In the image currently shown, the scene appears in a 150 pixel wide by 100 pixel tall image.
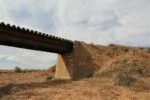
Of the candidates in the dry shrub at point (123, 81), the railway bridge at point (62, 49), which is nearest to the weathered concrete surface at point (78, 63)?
the railway bridge at point (62, 49)

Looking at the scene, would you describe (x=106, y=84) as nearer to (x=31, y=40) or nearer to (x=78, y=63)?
(x=78, y=63)

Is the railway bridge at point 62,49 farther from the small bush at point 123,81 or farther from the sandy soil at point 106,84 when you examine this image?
the small bush at point 123,81

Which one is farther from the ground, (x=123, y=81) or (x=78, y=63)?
(x=78, y=63)

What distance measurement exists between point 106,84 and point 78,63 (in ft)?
21.5

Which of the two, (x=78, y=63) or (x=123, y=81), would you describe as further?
(x=78, y=63)

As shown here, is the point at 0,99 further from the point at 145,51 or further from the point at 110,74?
the point at 145,51

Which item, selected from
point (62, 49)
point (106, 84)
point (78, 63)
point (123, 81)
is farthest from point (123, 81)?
point (62, 49)

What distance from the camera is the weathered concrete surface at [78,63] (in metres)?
25.6

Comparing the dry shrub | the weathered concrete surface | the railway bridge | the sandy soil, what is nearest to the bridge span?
the railway bridge

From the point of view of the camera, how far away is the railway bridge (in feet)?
72.4

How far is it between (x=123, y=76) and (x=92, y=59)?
6333 mm

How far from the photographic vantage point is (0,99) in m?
16.2

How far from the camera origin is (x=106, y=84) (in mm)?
19766

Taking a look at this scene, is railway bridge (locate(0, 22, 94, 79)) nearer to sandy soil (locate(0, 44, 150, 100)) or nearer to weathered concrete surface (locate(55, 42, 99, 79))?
weathered concrete surface (locate(55, 42, 99, 79))
